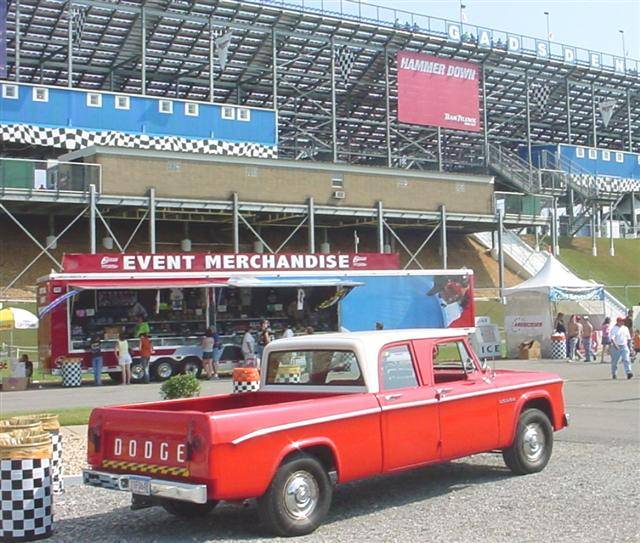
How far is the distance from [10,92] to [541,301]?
2538cm

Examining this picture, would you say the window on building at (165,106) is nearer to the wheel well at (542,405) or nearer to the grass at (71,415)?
the grass at (71,415)

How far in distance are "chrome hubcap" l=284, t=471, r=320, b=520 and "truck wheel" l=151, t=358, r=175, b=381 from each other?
774 inches

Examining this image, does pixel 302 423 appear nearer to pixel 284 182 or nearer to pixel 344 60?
pixel 284 182

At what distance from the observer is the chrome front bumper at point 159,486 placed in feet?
23.3

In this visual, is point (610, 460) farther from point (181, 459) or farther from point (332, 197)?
point (332, 197)

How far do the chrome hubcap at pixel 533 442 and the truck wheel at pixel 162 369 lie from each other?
1827cm

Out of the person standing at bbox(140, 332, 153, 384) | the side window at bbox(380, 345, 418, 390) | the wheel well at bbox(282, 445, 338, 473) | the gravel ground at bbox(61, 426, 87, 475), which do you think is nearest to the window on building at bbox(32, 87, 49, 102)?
the person standing at bbox(140, 332, 153, 384)

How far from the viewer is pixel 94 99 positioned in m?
43.3

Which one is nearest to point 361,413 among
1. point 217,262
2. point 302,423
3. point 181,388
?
point 302,423

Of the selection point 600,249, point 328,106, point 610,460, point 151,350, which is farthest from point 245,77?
point 610,460

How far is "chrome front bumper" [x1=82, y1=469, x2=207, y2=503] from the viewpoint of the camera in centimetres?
710

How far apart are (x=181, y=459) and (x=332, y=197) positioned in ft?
117

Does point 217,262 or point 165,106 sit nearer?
point 217,262

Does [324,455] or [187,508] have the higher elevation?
[324,455]
